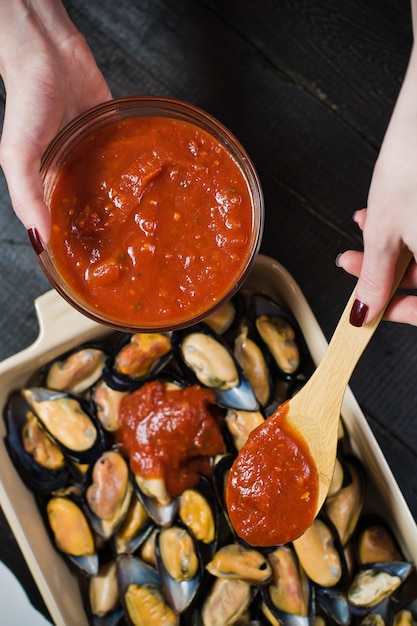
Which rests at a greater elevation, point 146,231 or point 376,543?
point 146,231

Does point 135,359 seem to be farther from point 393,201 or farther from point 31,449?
point 393,201

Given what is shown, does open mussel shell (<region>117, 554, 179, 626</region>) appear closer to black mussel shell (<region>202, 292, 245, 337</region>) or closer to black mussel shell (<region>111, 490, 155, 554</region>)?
black mussel shell (<region>111, 490, 155, 554</region>)

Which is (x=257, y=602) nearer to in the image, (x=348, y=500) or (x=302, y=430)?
(x=348, y=500)

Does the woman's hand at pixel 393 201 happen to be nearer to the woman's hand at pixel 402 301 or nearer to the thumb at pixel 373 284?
the thumb at pixel 373 284

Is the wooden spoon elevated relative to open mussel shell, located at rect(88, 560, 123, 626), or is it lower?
elevated

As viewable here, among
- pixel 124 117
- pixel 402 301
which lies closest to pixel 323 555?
pixel 402 301

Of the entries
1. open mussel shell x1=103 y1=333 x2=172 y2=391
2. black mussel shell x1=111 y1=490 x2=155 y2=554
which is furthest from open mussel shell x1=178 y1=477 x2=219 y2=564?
open mussel shell x1=103 y1=333 x2=172 y2=391
